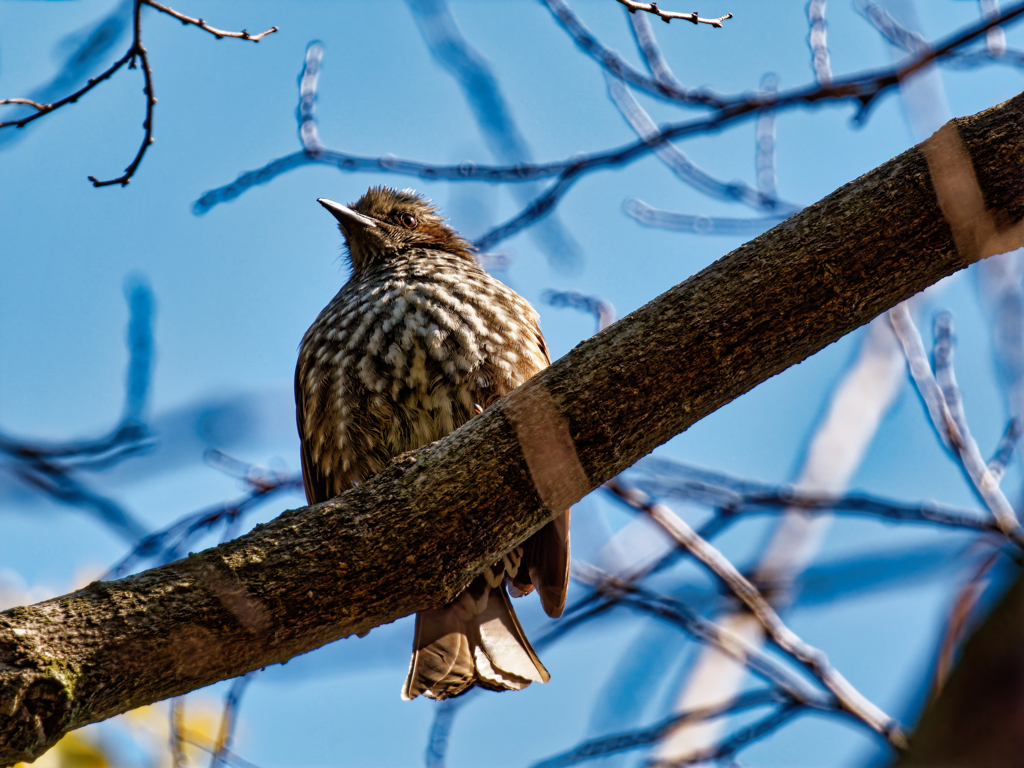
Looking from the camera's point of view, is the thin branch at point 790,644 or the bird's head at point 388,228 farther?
the bird's head at point 388,228

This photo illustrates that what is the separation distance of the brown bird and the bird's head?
76cm

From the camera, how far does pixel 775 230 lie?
8.86 feet

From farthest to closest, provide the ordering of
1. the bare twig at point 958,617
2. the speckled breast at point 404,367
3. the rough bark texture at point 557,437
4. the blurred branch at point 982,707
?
1. the speckled breast at point 404,367
2. the rough bark texture at point 557,437
3. the bare twig at point 958,617
4. the blurred branch at point 982,707

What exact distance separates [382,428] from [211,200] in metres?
Answer: 1.29

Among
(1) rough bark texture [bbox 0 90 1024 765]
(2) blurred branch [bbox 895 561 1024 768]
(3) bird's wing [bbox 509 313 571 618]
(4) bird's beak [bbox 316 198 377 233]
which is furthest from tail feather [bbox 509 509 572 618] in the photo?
(2) blurred branch [bbox 895 561 1024 768]

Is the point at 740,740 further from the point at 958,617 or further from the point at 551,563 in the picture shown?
the point at 958,617

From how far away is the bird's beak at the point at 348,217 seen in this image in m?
5.41

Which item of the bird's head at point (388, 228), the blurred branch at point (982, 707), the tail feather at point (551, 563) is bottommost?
the blurred branch at point (982, 707)

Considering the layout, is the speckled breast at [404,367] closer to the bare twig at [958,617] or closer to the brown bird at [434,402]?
the brown bird at [434,402]

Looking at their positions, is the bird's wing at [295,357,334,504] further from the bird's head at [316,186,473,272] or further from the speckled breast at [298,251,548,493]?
the bird's head at [316,186,473,272]

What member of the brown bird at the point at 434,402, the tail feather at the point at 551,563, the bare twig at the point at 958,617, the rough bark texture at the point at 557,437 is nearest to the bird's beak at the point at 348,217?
the brown bird at the point at 434,402

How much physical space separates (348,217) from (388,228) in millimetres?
251

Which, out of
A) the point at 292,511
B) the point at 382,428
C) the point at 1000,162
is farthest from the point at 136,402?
the point at 1000,162

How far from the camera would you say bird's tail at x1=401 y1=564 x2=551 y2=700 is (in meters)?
3.87
